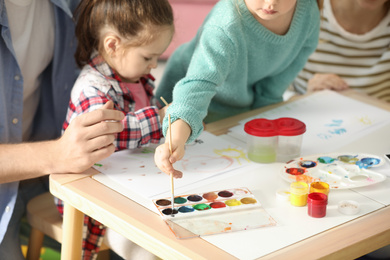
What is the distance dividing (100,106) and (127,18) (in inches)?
8.8

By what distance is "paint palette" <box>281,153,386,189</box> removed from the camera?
3.52 ft

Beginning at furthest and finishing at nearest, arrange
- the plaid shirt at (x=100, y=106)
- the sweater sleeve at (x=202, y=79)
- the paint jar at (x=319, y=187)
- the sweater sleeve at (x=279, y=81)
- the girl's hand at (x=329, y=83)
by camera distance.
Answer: the girl's hand at (x=329, y=83) < the sweater sleeve at (x=279, y=81) < the plaid shirt at (x=100, y=106) < the sweater sleeve at (x=202, y=79) < the paint jar at (x=319, y=187)

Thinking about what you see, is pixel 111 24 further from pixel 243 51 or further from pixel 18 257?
pixel 18 257

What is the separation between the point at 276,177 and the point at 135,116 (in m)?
0.36

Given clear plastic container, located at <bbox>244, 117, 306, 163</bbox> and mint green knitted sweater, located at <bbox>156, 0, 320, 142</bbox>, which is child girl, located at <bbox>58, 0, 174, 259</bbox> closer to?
mint green knitted sweater, located at <bbox>156, 0, 320, 142</bbox>

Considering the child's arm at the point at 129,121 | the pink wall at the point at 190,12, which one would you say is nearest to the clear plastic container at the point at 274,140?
the child's arm at the point at 129,121

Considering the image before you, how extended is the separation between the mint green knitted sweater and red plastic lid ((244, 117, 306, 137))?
4.0 inches

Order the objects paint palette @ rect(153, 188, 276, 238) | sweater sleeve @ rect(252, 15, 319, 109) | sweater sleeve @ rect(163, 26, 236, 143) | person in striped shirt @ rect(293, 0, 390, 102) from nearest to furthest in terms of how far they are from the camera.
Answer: paint palette @ rect(153, 188, 276, 238) → sweater sleeve @ rect(163, 26, 236, 143) → sweater sleeve @ rect(252, 15, 319, 109) → person in striped shirt @ rect(293, 0, 390, 102)

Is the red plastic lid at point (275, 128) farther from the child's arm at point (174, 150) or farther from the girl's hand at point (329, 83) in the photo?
the girl's hand at point (329, 83)

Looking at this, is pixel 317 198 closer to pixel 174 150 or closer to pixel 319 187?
pixel 319 187

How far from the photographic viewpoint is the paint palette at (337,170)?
3.52 feet

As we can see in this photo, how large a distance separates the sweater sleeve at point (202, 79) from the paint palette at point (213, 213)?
0.58ft

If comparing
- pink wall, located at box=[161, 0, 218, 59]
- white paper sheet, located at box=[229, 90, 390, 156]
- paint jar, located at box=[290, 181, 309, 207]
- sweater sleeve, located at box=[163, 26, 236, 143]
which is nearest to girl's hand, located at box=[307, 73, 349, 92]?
white paper sheet, located at box=[229, 90, 390, 156]

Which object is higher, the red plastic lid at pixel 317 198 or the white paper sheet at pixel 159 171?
the red plastic lid at pixel 317 198
